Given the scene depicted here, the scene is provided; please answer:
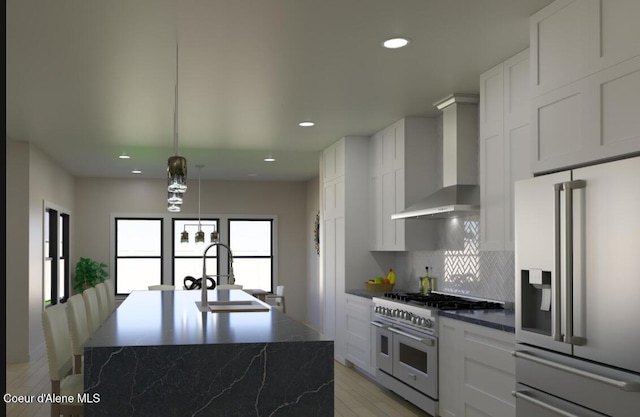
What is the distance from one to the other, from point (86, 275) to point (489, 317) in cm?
804

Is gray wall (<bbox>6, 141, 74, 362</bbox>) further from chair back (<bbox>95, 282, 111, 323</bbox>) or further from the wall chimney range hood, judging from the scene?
the wall chimney range hood

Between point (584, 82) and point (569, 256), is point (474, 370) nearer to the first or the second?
point (569, 256)

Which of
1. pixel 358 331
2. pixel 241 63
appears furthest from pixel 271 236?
pixel 241 63

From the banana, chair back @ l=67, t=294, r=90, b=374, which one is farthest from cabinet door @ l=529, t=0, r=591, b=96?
the banana

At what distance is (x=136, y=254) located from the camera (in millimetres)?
11484

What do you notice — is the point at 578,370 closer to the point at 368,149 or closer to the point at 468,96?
the point at 468,96

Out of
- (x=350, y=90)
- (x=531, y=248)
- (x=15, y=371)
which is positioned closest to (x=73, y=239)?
(x=15, y=371)

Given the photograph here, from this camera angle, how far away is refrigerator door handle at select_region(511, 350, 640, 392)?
2.51m

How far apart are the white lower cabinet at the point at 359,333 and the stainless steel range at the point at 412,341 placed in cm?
35

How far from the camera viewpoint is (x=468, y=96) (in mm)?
5164

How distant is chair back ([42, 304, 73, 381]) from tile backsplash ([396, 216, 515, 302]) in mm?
3136

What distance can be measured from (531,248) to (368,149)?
13.5 ft

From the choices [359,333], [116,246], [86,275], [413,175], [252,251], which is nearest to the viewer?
[413,175]

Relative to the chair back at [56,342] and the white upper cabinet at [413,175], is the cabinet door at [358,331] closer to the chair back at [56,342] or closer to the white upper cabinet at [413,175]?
the white upper cabinet at [413,175]
